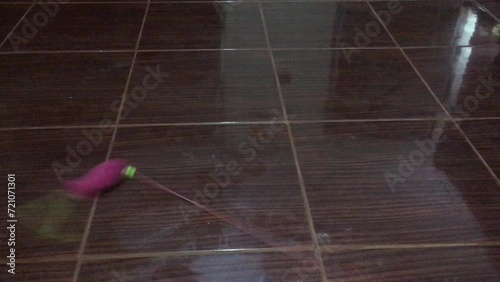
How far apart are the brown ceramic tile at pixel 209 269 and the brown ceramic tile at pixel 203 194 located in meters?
0.02

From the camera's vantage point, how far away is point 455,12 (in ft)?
5.24

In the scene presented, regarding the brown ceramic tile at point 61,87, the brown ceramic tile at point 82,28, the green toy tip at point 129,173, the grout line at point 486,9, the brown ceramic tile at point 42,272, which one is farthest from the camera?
the grout line at point 486,9

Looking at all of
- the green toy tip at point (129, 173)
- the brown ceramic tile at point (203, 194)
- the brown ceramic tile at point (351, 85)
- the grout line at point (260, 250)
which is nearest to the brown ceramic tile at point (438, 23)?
the brown ceramic tile at point (351, 85)

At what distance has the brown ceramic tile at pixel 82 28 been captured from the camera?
1.35 meters

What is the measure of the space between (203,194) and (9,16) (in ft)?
3.29

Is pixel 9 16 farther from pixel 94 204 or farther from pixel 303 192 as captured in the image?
pixel 303 192

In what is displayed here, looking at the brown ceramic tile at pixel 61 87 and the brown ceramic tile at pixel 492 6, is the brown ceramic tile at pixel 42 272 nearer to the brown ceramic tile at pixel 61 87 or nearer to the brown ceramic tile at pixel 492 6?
the brown ceramic tile at pixel 61 87

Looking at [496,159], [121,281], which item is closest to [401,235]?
[496,159]

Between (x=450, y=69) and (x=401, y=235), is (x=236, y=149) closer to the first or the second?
(x=401, y=235)

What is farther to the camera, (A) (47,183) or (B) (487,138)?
(B) (487,138)

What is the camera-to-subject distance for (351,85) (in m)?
1.21

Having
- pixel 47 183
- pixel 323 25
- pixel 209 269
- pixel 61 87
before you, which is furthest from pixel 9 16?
pixel 209 269

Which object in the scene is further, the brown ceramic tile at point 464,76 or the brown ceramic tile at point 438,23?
the brown ceramic tile at point 438,23

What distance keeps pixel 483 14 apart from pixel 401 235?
3.49 feet
